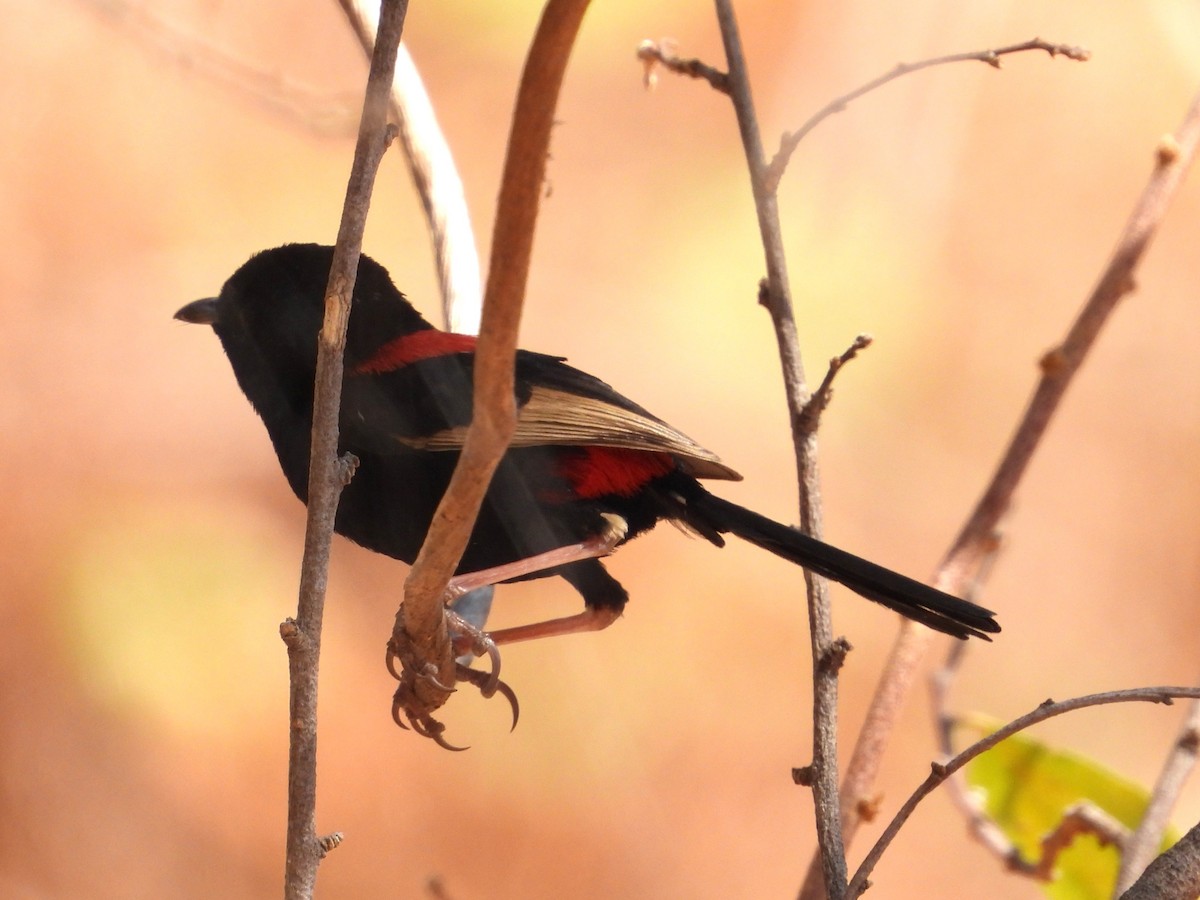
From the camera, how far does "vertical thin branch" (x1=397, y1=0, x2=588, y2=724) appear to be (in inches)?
41.4

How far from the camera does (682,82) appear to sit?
647 cm

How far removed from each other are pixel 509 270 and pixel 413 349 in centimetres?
130

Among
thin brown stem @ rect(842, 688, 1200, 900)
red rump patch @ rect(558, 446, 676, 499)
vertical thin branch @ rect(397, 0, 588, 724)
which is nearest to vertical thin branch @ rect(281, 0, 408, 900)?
vertical thin branch @ rect(397, 0, 588, 724)

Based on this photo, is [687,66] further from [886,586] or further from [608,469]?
[886,586]

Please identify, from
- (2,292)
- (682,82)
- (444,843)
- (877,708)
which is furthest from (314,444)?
(682,82)

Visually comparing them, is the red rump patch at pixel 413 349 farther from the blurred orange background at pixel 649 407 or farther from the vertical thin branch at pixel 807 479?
the blurred orange background at pixel 649 407

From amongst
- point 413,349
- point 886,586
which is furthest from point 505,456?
point 886,586

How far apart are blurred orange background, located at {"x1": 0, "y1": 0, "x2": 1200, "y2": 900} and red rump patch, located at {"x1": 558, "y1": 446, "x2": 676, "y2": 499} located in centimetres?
237

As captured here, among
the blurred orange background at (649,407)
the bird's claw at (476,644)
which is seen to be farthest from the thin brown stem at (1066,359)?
the blurred orange background at (649,407)

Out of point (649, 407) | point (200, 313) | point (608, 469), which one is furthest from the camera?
point (649, 407)

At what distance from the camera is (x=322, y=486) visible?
1396 millimetres

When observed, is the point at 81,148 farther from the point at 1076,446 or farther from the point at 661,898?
the point at 1076,446

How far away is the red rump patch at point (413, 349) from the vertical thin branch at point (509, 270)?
94 cm

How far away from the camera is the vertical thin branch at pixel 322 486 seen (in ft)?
4.50
